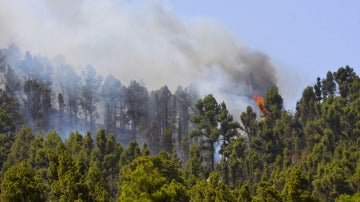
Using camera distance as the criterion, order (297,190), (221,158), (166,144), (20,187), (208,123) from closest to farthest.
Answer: (20,187)
(297,190)
(221,158)
(208,123)
(166,144)

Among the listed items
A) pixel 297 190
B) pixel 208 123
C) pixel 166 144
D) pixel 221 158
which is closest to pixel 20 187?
pixel 297 190

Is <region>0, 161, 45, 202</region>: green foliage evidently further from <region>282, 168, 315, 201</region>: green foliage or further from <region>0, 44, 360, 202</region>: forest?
<region>282, 168, 315, 201</region>: green foliage

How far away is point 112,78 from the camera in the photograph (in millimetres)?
150500

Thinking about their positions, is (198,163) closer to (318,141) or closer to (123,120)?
(318,141)

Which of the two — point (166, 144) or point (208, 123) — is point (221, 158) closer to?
point (208, 123)

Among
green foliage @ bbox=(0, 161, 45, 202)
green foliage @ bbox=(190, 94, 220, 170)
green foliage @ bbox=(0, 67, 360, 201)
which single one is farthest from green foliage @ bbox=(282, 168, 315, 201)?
green foliage @ bbox=(190, 94, 220, 170)

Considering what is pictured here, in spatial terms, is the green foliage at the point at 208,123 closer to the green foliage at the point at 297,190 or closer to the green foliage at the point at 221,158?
the green foliage at the point at 221,158

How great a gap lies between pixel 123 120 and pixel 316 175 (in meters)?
67.6

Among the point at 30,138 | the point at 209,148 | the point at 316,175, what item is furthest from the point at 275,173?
the point at 30,138

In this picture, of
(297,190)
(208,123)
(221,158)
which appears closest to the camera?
(297,190)

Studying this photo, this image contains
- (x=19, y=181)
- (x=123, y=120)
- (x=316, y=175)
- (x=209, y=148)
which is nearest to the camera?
(x=19, y=181)

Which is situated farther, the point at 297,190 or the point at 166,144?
the point at 166,144

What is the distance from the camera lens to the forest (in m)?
64.1

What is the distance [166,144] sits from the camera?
402 feet
